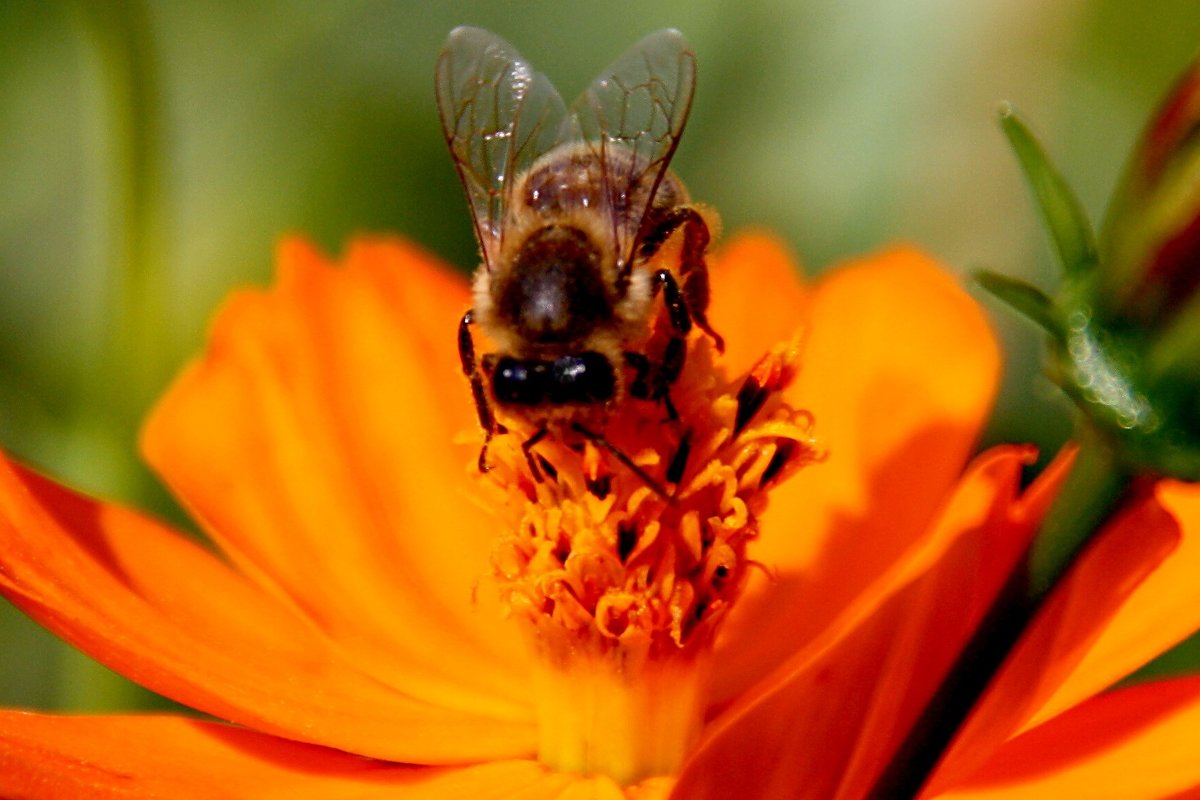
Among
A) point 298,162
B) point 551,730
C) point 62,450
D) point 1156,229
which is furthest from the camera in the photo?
point 298,162

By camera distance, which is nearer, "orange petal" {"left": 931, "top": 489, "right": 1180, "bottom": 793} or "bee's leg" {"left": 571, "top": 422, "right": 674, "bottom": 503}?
"orange petal" {"left": 931, "top": 489, "right": 1180, "bottom": 793}

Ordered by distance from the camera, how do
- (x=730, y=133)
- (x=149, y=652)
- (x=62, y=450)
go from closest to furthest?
(x=149, y=652) < (x=62, y=450) < (x=730, y=133)

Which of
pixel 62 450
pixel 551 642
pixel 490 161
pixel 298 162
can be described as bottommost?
pixel 62 450

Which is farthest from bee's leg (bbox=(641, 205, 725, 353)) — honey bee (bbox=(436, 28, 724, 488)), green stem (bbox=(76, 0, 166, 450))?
green stem (bbox=(76, 0, 166, 450))

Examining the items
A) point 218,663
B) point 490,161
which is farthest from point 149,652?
point 490,161

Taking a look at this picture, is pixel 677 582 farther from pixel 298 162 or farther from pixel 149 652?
pixel 298 162

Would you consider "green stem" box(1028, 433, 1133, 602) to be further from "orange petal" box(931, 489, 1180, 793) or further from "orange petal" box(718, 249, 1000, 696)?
"orange petal" box(718, 249, 1000, 696)
